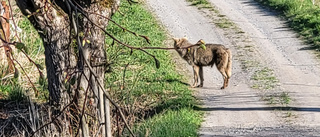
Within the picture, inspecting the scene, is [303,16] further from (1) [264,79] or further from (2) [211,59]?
(2) [211,59]

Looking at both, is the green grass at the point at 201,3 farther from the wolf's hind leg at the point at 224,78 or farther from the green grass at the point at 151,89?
the wolf's hind leg at the point at 224,78

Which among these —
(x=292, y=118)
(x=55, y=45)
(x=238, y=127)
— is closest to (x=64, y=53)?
(x=55, y=45)

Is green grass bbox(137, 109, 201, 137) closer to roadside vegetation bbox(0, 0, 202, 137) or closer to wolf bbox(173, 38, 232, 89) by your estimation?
roadside vegetation bbox(0, 0, 202, 137)

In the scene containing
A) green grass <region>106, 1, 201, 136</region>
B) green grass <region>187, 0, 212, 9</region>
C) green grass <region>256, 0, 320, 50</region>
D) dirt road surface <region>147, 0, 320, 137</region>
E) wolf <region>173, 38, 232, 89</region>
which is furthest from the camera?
green grass <region>187, 0, 212, 9</region>

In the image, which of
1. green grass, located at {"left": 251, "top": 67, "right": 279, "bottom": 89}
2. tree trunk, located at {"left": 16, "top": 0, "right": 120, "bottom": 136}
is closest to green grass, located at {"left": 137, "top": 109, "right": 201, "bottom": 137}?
tree trunk, located at {"left": 16, "top": 0, "right": 120, "bottom": 136}

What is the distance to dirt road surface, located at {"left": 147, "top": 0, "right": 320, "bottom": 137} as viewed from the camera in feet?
37.6

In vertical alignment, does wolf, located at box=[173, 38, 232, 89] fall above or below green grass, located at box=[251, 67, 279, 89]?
above

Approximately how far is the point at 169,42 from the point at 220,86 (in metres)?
4.20

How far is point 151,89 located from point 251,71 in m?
2.82

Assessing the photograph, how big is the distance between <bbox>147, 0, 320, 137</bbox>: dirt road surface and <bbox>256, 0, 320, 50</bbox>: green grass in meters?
0.28

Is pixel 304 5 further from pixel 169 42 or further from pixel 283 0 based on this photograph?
pixel 169 42

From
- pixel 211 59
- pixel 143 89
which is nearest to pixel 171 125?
pixel 143 89

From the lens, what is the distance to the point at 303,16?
748 inches

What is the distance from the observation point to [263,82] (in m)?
14.3
